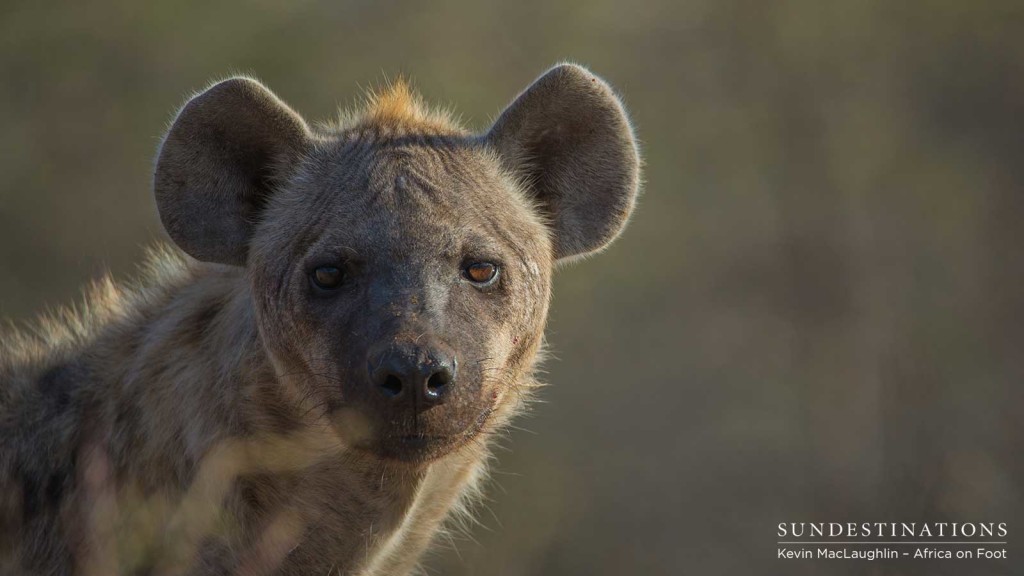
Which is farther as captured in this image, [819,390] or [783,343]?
[783,343]

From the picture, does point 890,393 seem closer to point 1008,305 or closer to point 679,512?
point 679,512

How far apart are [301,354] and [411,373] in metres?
0.36

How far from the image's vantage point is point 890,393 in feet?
22.8

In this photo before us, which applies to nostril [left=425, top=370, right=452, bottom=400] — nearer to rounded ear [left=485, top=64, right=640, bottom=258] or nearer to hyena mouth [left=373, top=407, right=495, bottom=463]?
hyena mouth [left=373, top=407, right=495, bottom=463]

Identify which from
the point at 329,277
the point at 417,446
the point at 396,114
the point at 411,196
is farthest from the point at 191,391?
the point at 396,114

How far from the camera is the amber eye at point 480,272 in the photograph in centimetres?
306

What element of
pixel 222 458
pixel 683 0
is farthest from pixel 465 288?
pixel 683 0

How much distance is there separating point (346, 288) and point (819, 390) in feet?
15.8

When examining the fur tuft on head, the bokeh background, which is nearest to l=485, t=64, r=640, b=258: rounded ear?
the fur tuft on head

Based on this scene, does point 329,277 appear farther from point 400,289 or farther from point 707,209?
point 707,209

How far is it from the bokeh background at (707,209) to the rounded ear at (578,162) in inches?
133

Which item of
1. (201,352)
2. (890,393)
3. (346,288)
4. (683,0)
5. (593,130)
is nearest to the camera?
(346,288)

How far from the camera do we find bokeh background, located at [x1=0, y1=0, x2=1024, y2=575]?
7.29 m

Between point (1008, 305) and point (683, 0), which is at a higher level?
point (683, 0)
